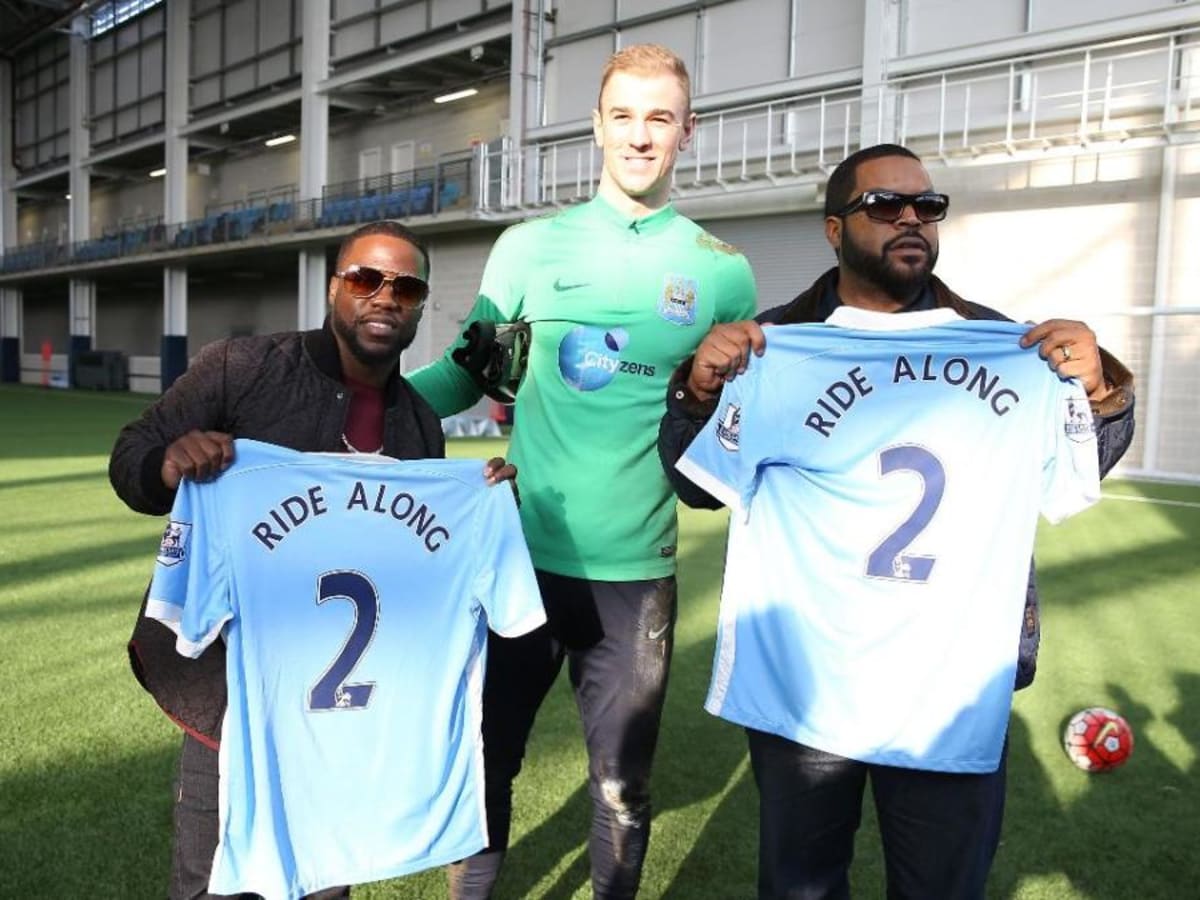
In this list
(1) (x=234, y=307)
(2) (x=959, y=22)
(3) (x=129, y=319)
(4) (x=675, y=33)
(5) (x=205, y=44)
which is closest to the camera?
(2) (x=959, y=22)

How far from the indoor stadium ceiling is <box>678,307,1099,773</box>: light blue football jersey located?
36600 millimetres

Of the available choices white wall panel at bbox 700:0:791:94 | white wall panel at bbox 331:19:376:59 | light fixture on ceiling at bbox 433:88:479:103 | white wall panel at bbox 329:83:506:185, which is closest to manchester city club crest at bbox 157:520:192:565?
white wall panel at bbox 700:0:791:94

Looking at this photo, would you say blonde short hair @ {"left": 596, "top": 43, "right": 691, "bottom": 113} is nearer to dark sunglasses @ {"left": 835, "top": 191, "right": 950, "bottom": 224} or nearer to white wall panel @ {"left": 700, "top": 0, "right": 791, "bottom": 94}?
dark sunglasses @ {"left": 835, "top": 191, "right": 950, "bottom": 224}

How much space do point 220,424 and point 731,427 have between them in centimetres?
108

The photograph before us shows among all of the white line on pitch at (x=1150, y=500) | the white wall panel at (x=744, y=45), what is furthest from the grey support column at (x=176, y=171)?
the white line on pitch at (x=1150, y=500)

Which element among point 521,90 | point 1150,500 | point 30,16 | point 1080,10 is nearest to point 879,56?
point 1080,10

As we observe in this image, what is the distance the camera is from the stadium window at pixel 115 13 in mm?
31594

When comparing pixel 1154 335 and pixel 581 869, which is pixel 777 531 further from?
pixel 1154 335

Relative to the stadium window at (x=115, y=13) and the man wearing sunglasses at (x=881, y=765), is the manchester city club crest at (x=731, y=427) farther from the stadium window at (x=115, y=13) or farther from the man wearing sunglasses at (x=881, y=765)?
the stadium window at (x=115, y=13)

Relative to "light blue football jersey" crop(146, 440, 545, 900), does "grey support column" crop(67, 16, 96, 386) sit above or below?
above

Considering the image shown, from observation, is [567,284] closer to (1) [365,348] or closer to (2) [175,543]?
(1) [365,348]

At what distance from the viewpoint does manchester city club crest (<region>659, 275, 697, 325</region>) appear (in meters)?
2.40

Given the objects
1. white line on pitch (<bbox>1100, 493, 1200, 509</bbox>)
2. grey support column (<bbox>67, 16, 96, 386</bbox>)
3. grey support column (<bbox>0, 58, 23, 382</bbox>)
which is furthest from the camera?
grey support column (<bbox>0, 58, 23, 382</bbox>)

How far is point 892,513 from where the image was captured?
6.05 feet
